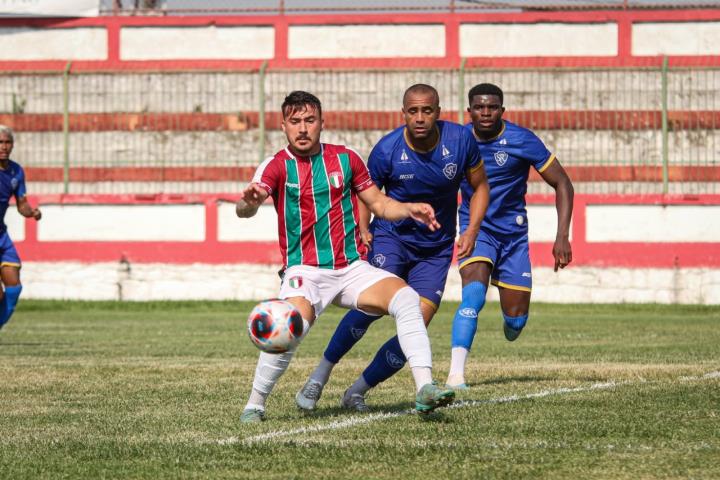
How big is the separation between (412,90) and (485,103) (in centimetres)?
193

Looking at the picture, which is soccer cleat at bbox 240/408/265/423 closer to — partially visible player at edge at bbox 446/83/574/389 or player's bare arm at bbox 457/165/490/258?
player's bare arm at bbox 457/165/490/258

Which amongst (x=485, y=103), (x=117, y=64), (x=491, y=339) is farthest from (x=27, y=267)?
(x=485, y=103)

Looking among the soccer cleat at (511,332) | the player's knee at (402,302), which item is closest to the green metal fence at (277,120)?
the soccer cleat at (511,332)

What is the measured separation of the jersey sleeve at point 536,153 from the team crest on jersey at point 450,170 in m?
1.83

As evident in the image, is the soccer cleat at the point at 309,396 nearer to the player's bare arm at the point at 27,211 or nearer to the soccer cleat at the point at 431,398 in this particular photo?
the soccer cleat at the point at 431,398

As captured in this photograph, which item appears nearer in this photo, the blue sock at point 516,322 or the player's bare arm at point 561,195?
the player's bare arm at point 561,195

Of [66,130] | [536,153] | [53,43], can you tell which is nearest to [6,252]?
[536,153]

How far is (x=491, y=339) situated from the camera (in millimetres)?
14805

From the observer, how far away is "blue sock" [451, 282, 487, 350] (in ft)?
30.8

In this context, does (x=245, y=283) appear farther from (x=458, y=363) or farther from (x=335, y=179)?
(x=335, y=179)

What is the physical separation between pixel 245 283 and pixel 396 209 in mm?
16322

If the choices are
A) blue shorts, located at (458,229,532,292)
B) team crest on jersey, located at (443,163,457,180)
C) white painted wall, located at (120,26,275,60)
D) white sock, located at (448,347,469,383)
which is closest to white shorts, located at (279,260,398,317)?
team crest on jersey, located at (443,163,457,180)

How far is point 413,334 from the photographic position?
7.05m

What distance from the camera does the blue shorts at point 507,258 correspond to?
391 inches
